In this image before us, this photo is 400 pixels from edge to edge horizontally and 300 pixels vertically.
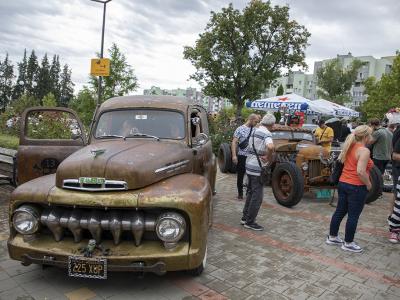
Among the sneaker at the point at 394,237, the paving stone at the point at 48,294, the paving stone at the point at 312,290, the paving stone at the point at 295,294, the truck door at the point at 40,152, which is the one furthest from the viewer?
the sneaker at the point at 394,237

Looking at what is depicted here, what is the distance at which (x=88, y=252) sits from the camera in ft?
11.5

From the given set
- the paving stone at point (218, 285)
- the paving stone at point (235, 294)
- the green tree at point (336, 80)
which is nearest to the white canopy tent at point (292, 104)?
the paving stone at point (218, 285)

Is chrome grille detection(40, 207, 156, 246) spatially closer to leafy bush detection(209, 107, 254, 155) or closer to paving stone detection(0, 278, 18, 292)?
paving stone detection(0, 278, 18, 292)

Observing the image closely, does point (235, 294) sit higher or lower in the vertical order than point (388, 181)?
lower

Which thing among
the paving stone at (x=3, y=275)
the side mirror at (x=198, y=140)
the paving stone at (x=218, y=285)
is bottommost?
the paving stone at (x=3, y=275)

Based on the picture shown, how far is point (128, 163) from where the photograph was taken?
12.5 ft

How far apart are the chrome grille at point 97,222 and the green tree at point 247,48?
63.3 feet

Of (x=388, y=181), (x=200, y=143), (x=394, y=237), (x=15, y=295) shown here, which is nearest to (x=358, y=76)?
(x=388, y=181)

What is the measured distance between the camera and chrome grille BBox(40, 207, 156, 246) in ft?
11.6

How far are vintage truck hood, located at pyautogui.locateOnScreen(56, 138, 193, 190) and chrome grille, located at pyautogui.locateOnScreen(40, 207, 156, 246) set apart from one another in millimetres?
293

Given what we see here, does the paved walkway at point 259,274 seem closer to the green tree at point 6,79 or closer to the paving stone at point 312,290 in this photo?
the paving stone at point 312,290

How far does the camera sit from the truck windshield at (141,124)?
5023 mm

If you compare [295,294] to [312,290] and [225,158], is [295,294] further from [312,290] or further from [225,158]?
[225,158]

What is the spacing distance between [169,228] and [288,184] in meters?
4.85
